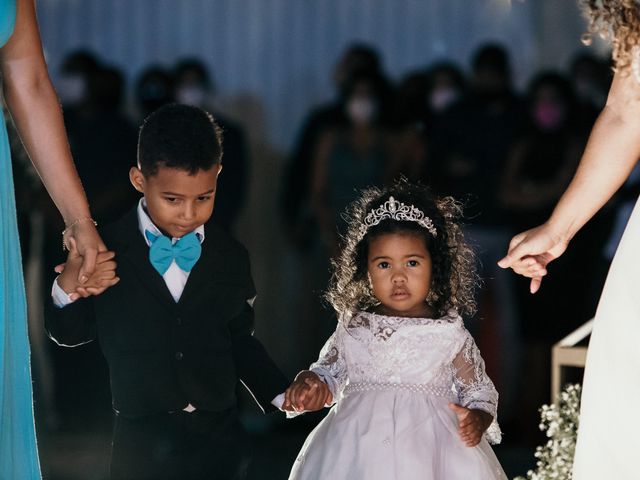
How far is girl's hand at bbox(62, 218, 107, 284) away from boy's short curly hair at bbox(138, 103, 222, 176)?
0.49m

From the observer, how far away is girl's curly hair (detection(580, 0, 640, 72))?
3109 mm

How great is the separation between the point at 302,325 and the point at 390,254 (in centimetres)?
319

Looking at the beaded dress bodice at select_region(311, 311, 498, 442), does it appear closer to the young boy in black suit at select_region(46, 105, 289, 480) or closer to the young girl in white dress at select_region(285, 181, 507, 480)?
the young girl in white dress at select_region(285, 181, 507, 480)

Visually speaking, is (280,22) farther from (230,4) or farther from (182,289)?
(182,289)

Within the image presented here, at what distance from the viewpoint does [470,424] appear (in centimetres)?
377

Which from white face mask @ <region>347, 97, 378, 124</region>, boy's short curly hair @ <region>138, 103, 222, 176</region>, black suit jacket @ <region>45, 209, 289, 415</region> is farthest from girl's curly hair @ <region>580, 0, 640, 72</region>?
white face mask @ <region>347, 97, 378, 124</region>

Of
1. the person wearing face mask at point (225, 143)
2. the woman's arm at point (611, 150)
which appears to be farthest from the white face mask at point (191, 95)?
the woman's arm at point (611, 150)

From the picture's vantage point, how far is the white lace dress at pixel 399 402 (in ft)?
12.3

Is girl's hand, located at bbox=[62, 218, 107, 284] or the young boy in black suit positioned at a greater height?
girl's hand, located at bbox=[62, 218, 107, 284]

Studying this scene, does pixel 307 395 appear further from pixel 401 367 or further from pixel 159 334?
pixel 159 334

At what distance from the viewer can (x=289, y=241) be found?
23.3 ft

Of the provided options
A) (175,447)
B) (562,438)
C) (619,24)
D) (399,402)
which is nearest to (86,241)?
(175,447)

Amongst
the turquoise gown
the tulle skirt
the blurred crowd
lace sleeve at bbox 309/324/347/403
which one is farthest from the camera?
the blurred crowd

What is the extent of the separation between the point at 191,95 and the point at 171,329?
3106mm
